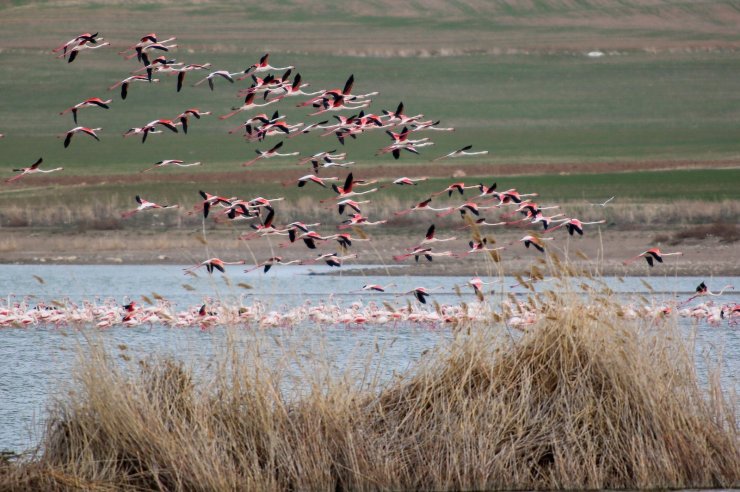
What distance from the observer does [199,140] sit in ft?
244

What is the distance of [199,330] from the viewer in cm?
1984

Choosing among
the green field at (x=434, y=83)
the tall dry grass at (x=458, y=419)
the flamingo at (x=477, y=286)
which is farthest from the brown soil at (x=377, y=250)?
the tall dry grass at (x=458, y=419)

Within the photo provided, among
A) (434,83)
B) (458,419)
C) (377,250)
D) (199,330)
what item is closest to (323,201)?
(199,330)

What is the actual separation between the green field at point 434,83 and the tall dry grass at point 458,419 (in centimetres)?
3838

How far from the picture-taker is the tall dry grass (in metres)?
10.5

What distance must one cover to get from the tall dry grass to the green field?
3838 centimetres

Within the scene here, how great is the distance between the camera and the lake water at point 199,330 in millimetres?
13320

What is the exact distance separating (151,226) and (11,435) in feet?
92.5

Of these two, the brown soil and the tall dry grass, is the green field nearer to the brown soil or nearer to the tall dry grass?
the brown soil

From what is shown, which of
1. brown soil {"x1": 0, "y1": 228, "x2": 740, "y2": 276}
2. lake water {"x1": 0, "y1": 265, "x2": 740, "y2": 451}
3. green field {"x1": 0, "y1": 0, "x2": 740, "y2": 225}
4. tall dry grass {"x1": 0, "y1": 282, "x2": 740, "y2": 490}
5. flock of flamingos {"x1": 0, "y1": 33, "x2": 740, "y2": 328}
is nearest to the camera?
tall dry grass {"x1": 0, "y1": 282, "x2": 740, "y2": 490}

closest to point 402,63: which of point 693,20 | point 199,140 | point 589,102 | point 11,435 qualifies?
point 589,102

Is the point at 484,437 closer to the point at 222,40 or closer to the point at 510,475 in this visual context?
the point at 510,475

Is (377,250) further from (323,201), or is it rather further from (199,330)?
(323,201)

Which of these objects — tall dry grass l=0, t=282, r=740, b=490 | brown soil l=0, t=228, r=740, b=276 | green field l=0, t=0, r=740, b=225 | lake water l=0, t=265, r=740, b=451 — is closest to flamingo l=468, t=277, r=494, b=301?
lake water l=0, t=265, r=740, b=451
